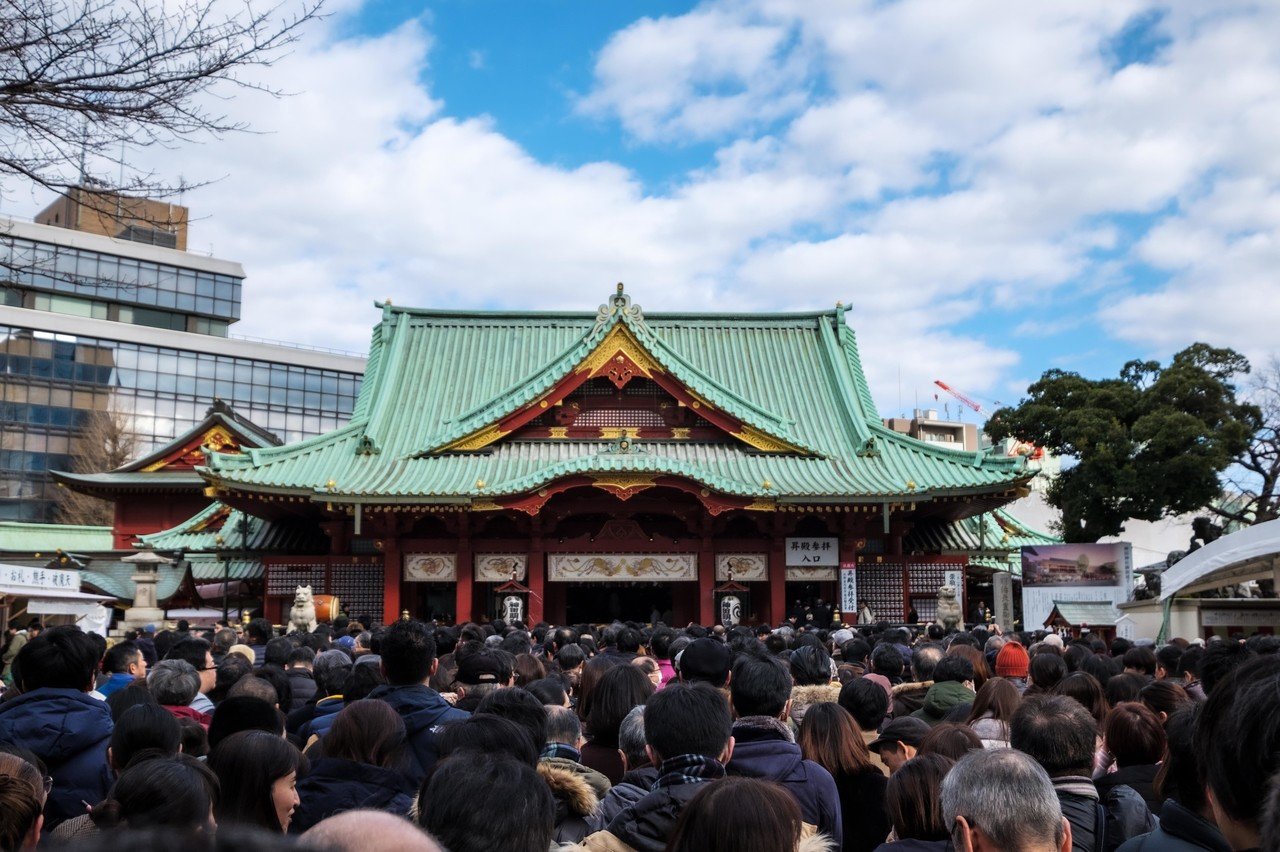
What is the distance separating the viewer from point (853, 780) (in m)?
5.38

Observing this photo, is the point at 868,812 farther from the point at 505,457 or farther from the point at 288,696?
the point at 505,457

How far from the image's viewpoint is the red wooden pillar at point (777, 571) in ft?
80.3

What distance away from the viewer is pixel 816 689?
7.07 metres

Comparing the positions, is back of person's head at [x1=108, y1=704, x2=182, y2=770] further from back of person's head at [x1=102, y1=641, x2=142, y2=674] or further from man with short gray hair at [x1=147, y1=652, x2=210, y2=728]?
back of person's head at [x1=102, y1=641, x2=142, y2=674]

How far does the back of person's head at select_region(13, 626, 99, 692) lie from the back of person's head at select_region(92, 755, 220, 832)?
1.92 m

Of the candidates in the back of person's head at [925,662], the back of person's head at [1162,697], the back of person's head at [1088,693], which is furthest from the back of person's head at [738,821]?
the back of person's head at [925,662]

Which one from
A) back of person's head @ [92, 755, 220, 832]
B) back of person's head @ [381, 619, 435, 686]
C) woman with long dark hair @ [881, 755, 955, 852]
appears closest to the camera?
back of person's head @ [92, 755, 220, 832]

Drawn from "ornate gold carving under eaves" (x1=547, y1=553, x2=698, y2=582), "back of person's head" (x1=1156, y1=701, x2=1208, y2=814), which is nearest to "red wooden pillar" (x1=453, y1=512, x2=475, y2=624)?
"ornate gold carving under eaves" (x1=547, y1=553, x2=698, y2=582)

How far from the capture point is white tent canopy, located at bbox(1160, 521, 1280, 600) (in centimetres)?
1499

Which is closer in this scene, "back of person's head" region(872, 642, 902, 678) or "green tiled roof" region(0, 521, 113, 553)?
"back of person's head" region(872, 642, 902, 678)

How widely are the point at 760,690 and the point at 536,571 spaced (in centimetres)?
1943

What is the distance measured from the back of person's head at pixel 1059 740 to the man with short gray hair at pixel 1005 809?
0.98m

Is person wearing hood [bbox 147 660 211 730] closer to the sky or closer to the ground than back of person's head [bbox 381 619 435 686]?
closer to the ground

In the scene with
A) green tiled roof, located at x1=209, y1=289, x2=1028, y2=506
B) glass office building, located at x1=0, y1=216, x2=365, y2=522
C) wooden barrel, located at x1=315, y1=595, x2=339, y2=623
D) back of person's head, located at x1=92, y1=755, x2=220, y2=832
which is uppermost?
glass office building, located at x1=0, y1=216, x2=365, y2=522
